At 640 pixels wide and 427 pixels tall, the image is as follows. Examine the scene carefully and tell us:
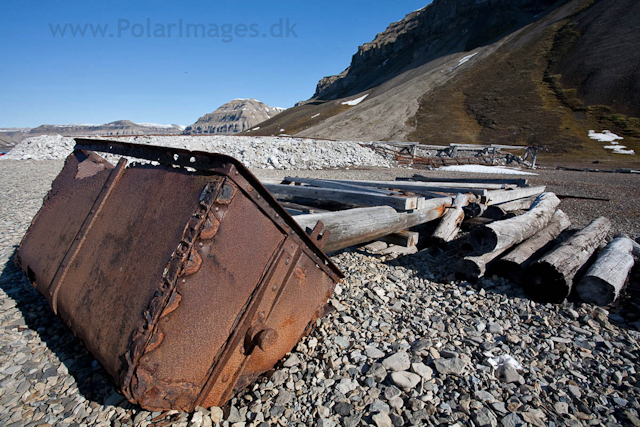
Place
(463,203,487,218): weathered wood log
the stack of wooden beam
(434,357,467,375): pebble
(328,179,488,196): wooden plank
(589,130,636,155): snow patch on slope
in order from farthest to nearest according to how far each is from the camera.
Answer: (589,130,636,155): snow patch on slope < (328,179,488,196): wooden plank < (463,203,487,218): weathered wood log < the stack of wooden beam < (434,357,467,375): pebble

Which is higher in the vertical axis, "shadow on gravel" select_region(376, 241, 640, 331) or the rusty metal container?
the rusty metal container

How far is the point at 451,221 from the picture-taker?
5.21 meters

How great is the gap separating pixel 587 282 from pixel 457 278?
1.33 m

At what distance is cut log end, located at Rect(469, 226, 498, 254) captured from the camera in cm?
391

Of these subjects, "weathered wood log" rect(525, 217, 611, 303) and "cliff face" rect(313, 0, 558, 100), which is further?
"cliff face" rect(313, 0, 558, 100)

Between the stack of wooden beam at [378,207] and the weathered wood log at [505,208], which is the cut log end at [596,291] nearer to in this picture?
the stack of wooden beam at [378,207]

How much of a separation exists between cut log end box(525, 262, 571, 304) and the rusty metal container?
109 inches

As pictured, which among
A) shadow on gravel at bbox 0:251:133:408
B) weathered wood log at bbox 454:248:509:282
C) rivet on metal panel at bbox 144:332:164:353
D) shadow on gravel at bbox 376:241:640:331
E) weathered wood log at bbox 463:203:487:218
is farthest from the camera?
weathered wood log at bbox 463:203:487:218

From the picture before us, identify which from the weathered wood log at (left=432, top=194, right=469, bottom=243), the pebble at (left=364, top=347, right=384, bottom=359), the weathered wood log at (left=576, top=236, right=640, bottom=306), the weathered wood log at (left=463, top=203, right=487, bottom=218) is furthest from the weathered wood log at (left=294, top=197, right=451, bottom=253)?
the weathered wood log at (left=576, top=236, right=640, bottom=306)

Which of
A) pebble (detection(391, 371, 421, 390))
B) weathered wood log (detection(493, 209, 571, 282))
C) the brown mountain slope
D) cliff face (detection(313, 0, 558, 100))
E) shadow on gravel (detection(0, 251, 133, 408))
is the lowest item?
pebble (detection(391, 371, 421, 390))

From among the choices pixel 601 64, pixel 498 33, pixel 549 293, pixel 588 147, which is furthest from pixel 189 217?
pixel 498 33

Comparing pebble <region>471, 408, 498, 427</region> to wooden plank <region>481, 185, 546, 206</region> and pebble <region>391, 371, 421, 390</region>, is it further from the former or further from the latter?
wooden plank <region>481, 185, 546, 206</region>

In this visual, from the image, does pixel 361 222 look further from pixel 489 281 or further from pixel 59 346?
pixel 59 346

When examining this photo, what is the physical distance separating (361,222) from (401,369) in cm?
181
